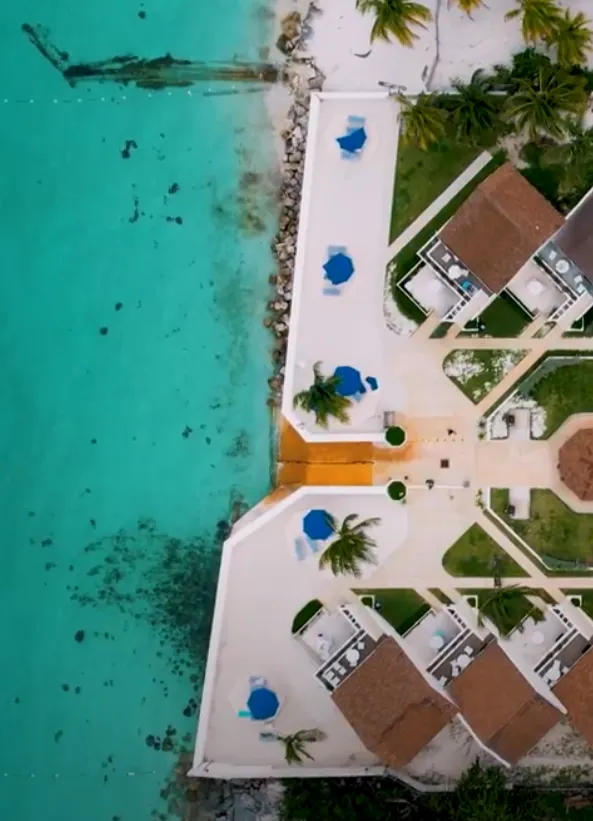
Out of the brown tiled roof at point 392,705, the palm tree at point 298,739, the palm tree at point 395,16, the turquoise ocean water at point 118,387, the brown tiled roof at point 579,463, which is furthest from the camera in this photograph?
the turquoise ocean water at point 118,387

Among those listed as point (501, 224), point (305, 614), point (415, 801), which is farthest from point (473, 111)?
point (415, 801)

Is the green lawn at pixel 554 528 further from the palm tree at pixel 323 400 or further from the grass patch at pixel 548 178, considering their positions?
the grass patch at pixel 548 178

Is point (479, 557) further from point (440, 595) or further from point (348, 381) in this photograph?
point (348, 381)

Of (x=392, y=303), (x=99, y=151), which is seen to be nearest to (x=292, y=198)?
→ (x=392, y=303)

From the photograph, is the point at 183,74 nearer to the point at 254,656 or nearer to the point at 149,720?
the point at 254,656

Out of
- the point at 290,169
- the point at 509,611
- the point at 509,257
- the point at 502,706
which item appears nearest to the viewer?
the point at 509,257

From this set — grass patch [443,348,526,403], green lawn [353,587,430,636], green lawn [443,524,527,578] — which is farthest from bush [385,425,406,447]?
green lawn [353,587,430,636]

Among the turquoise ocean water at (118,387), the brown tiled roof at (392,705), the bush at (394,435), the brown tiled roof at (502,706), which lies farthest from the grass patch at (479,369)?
the brown tiled roof at (392,705)
